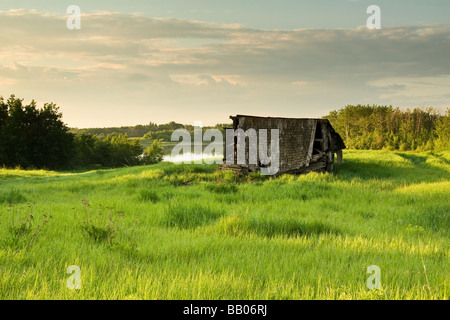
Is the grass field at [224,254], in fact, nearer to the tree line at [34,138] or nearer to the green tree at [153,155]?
the tree line at [34,138]

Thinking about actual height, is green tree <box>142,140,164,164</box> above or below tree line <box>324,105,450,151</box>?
below

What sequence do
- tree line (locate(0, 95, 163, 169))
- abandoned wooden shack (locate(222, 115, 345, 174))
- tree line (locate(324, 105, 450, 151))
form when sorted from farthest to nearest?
tree line (locate(324, 105, 450, 151)) → tree line (locate(0, 95, 163, 169)) → abandoned wooden shack (locate(222, 115, 345, 174))

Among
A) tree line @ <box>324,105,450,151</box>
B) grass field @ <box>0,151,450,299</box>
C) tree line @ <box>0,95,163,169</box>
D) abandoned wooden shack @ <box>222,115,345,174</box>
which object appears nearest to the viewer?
grass field @ <box>0,151,450,299</box>

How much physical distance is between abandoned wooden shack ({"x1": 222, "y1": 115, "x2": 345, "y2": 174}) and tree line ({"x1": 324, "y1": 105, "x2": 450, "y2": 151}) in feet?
212

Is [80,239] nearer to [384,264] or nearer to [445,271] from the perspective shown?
[384,264]

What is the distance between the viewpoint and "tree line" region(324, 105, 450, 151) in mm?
80750

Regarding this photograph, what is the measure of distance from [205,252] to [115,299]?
212cm

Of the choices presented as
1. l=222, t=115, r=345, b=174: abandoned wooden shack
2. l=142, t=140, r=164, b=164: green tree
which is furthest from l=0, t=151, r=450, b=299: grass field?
l=142, t=140, r=164, b=164: green tree

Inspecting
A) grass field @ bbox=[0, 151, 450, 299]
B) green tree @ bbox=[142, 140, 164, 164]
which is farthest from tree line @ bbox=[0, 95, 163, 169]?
grass field @ bbox=[0, 151, 450, 299]

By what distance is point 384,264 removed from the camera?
197 inches

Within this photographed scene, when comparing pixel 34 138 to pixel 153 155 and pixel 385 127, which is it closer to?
pixel 153 155

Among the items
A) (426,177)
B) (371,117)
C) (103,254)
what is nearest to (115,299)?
(103,254)

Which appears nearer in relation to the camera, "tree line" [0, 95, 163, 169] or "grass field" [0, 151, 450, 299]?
"grass field" [0, 151, 450, 299]

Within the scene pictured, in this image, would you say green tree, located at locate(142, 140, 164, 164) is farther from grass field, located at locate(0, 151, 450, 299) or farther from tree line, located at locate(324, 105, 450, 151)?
grass field, located at locate(0, 151, 450, 299)
